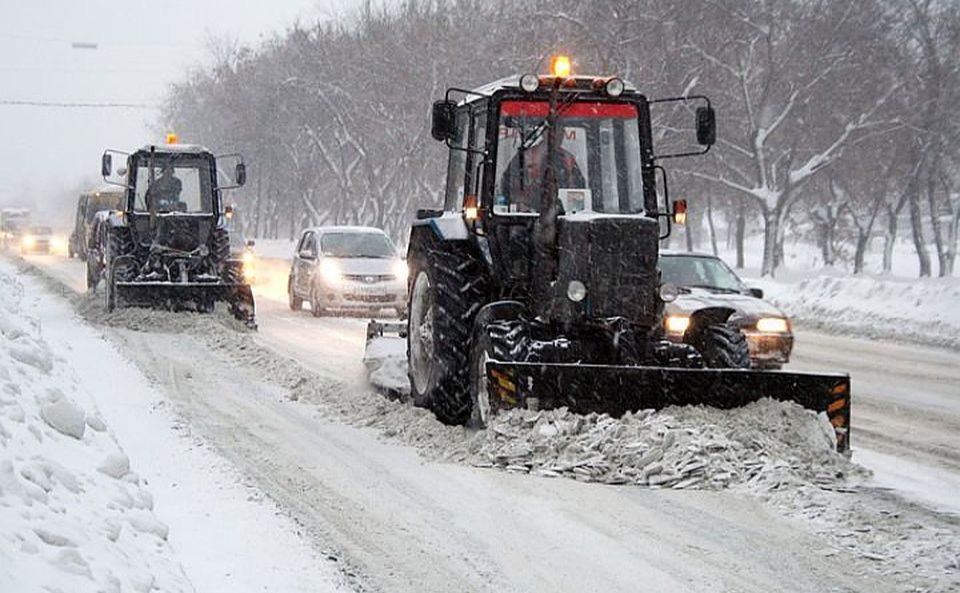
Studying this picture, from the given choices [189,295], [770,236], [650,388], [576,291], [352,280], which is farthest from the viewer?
[770,236]

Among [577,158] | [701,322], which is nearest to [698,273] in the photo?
[701,322]

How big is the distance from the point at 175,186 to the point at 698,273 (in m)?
8.94

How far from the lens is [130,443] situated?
848 centimetres

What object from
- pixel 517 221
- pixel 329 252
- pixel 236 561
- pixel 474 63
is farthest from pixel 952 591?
pixel 474 63

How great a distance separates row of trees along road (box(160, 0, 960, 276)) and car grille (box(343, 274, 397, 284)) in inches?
559

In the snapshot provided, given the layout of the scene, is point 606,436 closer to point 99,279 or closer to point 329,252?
point 329,252

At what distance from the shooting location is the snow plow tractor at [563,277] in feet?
26.0

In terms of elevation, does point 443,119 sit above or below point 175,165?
below

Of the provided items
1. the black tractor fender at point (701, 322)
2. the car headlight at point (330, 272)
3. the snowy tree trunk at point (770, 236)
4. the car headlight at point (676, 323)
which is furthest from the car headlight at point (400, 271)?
the snowy tree trunk at point (770, 236)

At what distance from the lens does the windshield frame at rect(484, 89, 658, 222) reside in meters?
9.02

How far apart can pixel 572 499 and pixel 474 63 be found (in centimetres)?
3574

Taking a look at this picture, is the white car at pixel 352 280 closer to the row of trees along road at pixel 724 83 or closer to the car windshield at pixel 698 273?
the car windshield at pixel 698 273

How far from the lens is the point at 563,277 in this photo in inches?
335

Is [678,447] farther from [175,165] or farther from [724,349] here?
[175,165]
